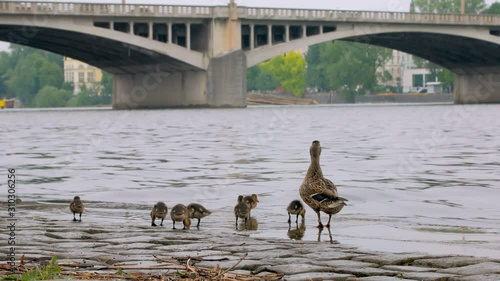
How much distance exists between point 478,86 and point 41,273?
304ft

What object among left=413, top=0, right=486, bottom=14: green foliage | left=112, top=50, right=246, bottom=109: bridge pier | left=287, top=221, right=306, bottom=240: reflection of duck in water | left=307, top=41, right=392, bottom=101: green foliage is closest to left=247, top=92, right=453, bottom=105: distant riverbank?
left=307, top=41, right=392, bottom=101: green foliage

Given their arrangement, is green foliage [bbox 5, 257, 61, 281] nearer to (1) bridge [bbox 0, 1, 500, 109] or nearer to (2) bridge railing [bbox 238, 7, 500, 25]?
(1) bridge [bbox 0, 1, 500, 109]

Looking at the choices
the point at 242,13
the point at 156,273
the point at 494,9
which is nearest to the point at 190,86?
the point at 242,13

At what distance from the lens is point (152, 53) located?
7344cm

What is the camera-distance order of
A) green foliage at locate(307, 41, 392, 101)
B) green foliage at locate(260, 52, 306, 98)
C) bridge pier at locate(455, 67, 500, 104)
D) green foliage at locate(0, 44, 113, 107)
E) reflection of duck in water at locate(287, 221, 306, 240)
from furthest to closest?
green foliage at locate(0, 44, 113, 107), green foliage at locate(260, 52, 306, 98), green foliage at locate(307, 41, 392, 101), bridge pier at locate(455, 67, 500, 104), reflection of duck in water at locate(287, 221, 306, 240)

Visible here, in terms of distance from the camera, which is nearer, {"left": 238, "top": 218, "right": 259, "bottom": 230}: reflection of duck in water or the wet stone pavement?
the wet stone pavement

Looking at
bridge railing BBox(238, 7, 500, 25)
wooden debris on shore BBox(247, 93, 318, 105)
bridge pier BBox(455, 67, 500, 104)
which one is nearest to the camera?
bridge railing BBox(238, 7, 500, 25)

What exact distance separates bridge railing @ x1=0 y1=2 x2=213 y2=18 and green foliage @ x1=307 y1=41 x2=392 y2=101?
159 feet

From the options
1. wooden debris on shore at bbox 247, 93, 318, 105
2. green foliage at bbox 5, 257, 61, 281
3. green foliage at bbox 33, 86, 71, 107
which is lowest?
green foliage at bbox 5, 257, 61, 281

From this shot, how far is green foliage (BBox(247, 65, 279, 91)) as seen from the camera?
14888 centimetres

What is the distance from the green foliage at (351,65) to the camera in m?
124

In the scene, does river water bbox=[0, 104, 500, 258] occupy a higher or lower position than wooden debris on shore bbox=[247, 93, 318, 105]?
lower

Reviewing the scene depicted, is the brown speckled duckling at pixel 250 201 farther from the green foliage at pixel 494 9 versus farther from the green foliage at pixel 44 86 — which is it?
the green foliage at pixel 44 86

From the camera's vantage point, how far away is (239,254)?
777cm
